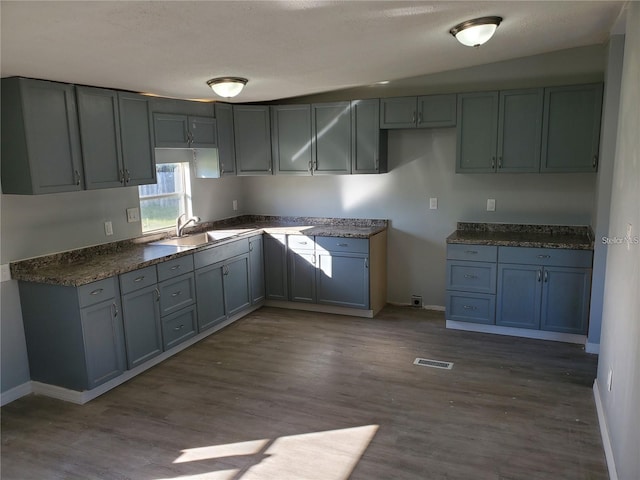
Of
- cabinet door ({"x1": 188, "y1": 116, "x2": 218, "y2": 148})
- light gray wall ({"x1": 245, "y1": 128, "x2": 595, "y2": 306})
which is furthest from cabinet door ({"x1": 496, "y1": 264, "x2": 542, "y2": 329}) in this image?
cabinet door ({"x1": 188, "y1": 116, "x2": 218, "y2": 148})

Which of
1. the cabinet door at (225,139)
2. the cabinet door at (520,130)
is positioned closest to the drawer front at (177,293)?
the cabinet door at (225,139)

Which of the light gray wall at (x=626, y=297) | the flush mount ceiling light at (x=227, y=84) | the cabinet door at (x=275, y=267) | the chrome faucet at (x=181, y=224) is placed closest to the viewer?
the light gray wall at (x=626, y=297)

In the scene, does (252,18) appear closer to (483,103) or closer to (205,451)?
(205,451)

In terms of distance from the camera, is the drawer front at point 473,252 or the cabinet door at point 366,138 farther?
the cabinet door at point 366,138

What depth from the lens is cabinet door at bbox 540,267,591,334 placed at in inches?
160

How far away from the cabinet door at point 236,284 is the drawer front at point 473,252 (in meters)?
1.99

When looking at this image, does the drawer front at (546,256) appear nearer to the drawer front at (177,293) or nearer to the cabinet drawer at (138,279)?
the drawer front at (177,293)

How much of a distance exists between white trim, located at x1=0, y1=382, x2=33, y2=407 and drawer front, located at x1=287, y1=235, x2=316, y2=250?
257 centimetres

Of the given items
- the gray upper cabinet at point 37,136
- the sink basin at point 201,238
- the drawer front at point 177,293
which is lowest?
the drawer front at point 177,293

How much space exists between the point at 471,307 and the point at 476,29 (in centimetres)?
249

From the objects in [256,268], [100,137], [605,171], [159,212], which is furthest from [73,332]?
[605,171]

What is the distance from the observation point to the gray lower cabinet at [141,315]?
3561mm

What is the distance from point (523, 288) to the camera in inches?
168

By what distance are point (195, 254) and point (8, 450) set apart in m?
1.89
